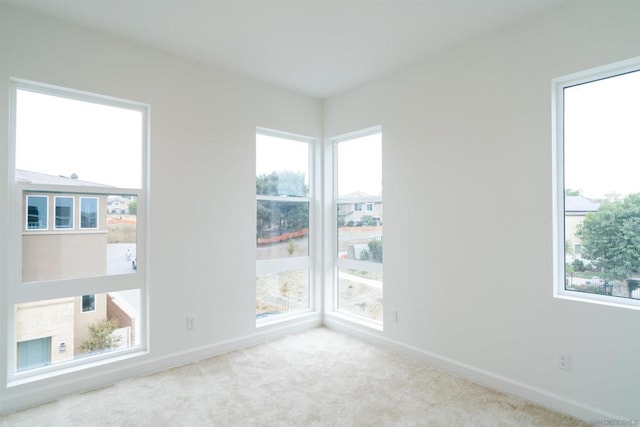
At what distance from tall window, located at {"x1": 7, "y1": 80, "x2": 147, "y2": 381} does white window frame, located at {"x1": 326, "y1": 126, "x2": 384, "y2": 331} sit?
2.11m

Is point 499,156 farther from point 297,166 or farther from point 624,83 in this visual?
point 297,166

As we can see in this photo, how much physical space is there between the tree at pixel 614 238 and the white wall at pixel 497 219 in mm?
245

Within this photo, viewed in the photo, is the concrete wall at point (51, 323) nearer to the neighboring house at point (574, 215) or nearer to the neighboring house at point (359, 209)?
the neighboring house at point (359, 209)

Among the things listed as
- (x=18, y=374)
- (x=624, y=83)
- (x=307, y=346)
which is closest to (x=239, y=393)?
(x=307, y=346)

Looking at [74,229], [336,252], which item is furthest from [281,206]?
[74,229]

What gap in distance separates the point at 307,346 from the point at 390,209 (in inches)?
63.8

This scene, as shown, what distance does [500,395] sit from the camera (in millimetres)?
2551

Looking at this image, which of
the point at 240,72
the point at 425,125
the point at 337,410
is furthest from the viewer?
the point at 240,72

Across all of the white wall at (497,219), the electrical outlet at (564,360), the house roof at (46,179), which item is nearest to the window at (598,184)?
the white wall at (497,219)

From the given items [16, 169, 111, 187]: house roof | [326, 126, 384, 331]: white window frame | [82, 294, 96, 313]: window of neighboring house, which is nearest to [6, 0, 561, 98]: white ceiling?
[326, 126, 384, 331]: white window frame

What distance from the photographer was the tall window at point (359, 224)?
379 cm

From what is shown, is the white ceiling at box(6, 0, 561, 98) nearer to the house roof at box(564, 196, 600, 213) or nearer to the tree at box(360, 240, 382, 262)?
the house roof at box(564, 196, 600, 213)

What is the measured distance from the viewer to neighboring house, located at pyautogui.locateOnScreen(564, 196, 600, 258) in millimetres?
2369

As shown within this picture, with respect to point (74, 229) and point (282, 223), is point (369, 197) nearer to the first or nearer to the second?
point (282, 223)
